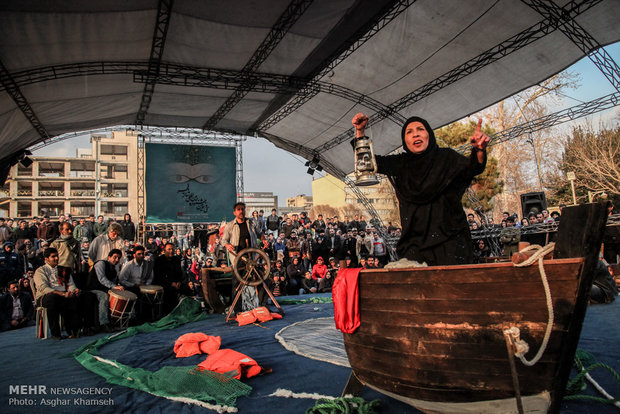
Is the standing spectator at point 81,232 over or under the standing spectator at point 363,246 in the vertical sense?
over

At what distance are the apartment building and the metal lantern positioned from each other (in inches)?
2017

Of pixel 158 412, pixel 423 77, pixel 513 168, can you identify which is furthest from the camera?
pixel 513 168

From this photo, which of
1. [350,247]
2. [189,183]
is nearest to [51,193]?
[189,183]

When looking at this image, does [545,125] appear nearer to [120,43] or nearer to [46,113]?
[120,43]

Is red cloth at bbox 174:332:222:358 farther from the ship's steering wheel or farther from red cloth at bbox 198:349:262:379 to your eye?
the ship's steering wheel

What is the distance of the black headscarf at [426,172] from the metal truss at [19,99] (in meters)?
8.13

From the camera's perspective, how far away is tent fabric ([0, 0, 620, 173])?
675 centimetres

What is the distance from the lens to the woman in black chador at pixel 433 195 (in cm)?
235

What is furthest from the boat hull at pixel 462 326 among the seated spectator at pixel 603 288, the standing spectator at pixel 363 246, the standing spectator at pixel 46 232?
→ the standing spectator at pixel 46 232

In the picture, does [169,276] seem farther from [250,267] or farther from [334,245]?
[334,245]

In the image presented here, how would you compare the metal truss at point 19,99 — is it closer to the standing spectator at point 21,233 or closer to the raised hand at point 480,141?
the standing spectator at point 21,233

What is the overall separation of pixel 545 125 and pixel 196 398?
10.2m

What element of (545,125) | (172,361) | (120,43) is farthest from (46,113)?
(545,125)

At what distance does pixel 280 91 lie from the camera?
9.66 m
